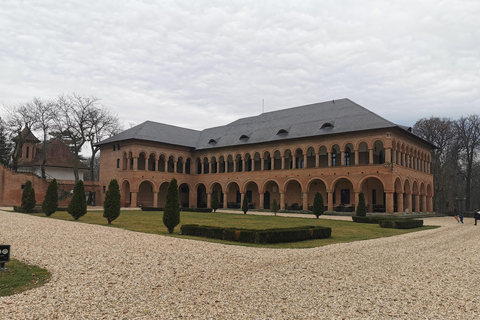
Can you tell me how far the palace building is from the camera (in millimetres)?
32906

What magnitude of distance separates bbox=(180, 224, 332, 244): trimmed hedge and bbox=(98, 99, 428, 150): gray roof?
19.7m

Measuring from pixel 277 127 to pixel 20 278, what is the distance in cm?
3499

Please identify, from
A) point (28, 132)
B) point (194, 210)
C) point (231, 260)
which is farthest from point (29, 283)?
point (28, 132)

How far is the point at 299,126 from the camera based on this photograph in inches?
1508

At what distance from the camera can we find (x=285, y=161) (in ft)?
132

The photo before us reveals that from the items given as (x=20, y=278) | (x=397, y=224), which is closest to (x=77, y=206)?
(x=20, y=278)

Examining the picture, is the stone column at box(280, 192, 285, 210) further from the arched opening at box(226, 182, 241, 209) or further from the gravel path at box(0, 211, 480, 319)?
the gravel path at box(0, 211, 480, 319)

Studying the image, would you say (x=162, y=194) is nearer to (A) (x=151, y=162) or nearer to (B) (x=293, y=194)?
(A) (x=151, y=162)

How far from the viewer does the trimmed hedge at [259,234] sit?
502 inches

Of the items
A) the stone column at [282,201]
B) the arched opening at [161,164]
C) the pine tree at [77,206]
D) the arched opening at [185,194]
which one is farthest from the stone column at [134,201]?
the pine tree at [77,206]

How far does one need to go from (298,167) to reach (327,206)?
17.7 ft

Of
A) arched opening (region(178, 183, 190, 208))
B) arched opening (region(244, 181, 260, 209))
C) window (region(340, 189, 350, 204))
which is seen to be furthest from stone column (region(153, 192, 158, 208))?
window (region(340, 189, 350, 204))

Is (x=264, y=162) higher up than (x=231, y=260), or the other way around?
(x=264, y=162)

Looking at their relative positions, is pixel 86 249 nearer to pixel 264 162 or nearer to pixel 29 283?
pixel 29 283
